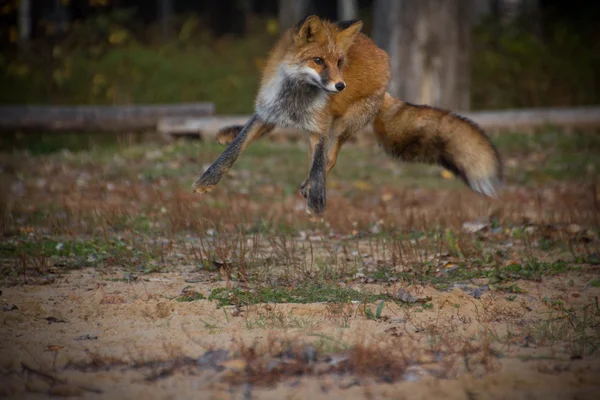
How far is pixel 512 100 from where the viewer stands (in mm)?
18094

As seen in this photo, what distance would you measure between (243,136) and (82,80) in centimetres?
1284

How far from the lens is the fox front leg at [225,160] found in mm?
6496

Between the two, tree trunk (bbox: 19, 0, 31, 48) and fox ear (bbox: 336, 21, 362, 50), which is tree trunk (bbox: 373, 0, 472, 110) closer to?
fox ear (bbox: 336, 21, 362, 50)

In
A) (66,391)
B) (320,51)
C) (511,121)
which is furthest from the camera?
(511,121)

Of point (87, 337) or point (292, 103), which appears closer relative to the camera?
point (87, 337)

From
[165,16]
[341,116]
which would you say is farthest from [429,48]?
[165,16]

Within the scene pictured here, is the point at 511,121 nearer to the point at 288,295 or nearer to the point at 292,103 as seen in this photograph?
the point at 292,103

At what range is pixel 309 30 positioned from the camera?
244 inches

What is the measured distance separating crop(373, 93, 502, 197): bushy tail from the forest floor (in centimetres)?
68

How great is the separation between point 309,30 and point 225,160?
1.28m

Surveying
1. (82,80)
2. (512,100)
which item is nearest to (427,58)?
(512,100)

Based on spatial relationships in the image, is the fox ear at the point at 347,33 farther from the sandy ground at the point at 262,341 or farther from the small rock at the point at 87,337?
the small rock at the point at 87,337

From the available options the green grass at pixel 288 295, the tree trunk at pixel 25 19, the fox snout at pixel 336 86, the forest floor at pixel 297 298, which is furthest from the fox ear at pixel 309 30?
the tree trunk at pixel 25 19

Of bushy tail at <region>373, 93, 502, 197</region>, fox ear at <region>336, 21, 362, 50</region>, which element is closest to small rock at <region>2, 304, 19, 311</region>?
fox ear at <region>336, 21, 362, 50</region>
